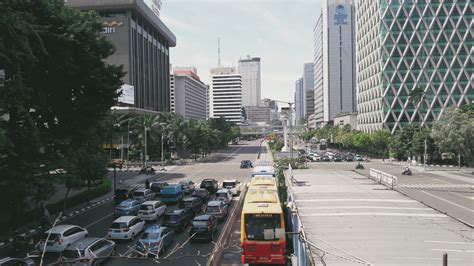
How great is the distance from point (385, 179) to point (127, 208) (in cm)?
2012

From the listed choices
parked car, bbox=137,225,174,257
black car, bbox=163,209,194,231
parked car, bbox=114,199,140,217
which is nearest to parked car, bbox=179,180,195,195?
parked car, bbox=114,199,140,217

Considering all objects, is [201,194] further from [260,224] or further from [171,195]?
[260,224]

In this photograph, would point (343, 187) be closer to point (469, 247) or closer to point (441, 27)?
point (469, 247)

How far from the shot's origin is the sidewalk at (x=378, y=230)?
11.2 metres

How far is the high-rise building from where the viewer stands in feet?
345

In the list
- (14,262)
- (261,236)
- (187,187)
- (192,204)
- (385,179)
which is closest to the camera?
(14,262)

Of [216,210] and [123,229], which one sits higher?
[216,210]

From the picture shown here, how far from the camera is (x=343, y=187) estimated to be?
24375 mm

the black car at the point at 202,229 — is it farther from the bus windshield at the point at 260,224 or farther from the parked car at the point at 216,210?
the bus windshield at the point at 260,224

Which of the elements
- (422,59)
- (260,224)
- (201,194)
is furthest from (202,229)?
(422,59)

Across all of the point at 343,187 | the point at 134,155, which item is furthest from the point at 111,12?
the point at 343,187

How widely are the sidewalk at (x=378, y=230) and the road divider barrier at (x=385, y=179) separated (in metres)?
2.31

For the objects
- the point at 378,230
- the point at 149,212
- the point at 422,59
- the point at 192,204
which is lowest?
the point at 149,212

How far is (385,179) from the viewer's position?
25688 millimetres
